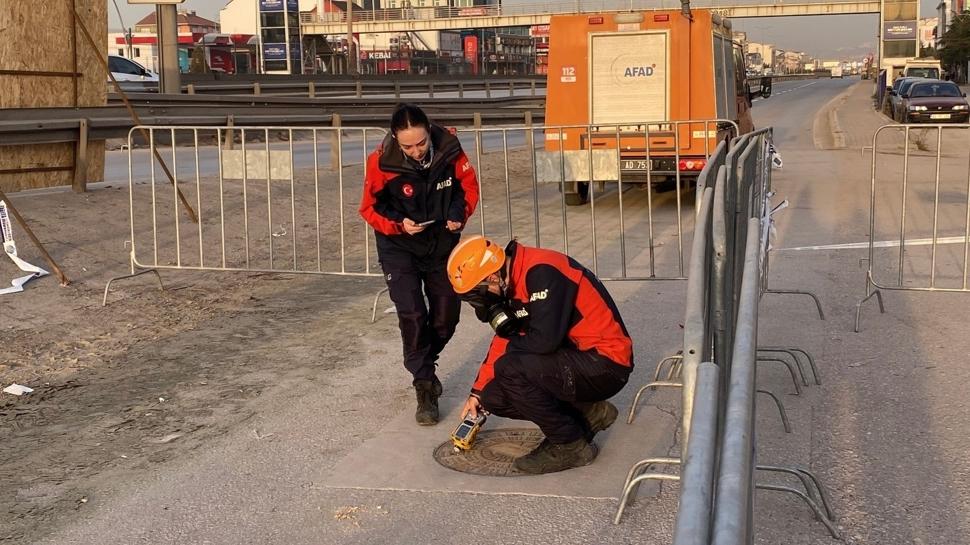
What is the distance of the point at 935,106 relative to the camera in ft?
A: 109

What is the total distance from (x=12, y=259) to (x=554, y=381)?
5976 mm

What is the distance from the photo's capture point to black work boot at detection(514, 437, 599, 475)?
16.6 ft

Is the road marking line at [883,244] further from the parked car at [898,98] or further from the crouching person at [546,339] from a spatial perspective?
the parked car at [898,98]

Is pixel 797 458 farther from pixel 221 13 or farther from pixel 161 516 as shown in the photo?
pixel 221 13

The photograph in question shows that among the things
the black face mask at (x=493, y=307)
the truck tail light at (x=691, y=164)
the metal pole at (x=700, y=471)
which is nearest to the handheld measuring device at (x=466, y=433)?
the black face mask at (x=493, y=307)

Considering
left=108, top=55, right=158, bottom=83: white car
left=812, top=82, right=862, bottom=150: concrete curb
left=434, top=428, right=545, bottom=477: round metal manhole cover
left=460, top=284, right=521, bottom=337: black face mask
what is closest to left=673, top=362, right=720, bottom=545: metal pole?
left=460, top=284, right=521, bottom=337: black face mask

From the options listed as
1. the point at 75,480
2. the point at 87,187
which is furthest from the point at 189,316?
the point at 87,187

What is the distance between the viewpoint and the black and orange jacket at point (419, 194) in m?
6.11

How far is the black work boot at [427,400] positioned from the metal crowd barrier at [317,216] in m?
3.04

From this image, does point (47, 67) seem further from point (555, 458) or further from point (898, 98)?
point (898, 98)

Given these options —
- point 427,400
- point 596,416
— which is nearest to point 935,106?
point 427,400

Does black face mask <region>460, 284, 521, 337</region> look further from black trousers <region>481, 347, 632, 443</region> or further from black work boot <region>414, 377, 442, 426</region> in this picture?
black work boot <region>414, 377, 442, 426</region>

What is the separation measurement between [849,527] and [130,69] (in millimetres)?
31778

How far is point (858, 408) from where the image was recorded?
19.3ft
